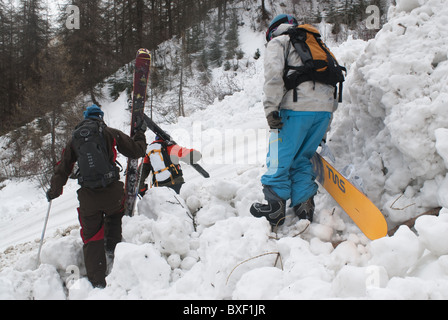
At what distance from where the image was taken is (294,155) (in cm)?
276

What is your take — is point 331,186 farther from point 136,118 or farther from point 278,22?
point 136,118

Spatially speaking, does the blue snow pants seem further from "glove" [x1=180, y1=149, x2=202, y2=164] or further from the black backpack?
"glove" [x1=180, y1=149, x2=202, y2=164]

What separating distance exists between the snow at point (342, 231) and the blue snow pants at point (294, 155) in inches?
11.9

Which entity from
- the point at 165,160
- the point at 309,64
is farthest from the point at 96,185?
the point at 309,64

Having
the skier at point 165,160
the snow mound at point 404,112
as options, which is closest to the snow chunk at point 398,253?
the snow mound at point 404,112

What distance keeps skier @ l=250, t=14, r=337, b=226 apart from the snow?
0.81 feet

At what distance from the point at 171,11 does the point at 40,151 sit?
1895cm

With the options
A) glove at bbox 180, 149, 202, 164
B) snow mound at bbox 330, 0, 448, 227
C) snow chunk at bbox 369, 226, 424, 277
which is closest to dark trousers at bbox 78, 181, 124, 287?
glove at bbox 180, 149, 202, 164

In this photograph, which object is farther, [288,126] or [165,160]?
[165,160]

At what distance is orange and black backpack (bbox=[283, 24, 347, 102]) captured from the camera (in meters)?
2.62

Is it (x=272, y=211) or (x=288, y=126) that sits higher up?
(x=288, y=126)

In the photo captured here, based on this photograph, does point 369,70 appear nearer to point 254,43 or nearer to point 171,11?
point 254,43

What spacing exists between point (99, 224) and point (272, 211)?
180 centimetres
